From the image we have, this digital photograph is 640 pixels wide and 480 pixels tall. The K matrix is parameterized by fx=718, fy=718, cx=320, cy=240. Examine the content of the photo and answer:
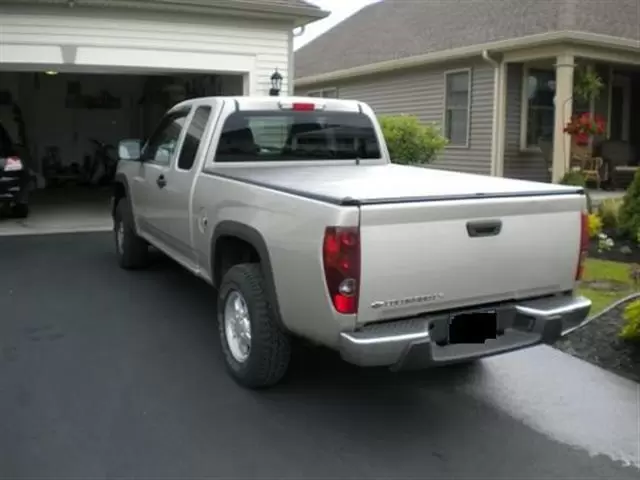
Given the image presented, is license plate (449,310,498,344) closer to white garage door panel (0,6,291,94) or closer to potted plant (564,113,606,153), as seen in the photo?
white garage door panel (0,6,291,94)

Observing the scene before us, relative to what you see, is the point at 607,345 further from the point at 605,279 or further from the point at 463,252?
the point at 463,252

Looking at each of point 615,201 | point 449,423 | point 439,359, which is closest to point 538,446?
point 449,423

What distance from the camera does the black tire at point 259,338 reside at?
4.31 m

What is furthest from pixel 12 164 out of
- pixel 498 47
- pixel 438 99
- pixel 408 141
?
pixel 438 99

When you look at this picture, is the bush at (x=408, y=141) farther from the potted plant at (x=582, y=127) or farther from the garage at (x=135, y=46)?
the potted plant at (x=582, y=127)

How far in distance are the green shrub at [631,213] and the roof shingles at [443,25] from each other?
568cm

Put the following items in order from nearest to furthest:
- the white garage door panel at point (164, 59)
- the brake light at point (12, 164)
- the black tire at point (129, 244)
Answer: the black tire at point (129, 244)
the brake light at point (12, 164)
the white garage door panel at point (164, 59)

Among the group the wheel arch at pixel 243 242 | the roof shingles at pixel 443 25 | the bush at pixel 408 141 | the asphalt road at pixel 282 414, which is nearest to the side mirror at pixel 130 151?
the asphalt road at pixel 282 414

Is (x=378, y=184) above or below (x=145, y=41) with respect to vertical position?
below

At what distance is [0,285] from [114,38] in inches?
208

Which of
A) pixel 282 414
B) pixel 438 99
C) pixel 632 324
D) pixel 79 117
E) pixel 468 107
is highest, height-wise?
pixel 438 99

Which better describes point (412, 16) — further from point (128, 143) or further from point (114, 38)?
point (128, 143)

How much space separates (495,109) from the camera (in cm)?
1556

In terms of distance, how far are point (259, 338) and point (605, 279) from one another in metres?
4.70
